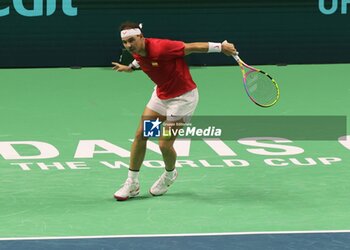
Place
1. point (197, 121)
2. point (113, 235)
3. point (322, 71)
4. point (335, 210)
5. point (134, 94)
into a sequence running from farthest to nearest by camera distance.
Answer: point (322, 71), point (134, 94), point (197, 121), point (335, 210), point (113, 235)

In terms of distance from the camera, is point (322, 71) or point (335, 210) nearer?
point (335, 210)

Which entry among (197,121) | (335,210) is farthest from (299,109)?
(335,210)

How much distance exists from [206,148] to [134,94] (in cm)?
427

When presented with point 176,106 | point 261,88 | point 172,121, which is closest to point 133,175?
point 172,121

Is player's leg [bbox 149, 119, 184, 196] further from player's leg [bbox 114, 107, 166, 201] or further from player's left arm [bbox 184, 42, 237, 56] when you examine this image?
player's left arm [bbox 184, 42, 237, 56]

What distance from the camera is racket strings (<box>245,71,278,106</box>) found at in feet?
38.5

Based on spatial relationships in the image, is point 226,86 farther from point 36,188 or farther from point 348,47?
point 36,188

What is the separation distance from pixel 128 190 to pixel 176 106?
99 cm

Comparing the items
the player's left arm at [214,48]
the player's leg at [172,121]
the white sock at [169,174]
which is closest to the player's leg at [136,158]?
the player's leg at [172,121]

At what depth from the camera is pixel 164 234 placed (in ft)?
32.9

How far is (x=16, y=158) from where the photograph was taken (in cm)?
1327

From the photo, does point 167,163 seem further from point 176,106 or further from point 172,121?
point 176,106

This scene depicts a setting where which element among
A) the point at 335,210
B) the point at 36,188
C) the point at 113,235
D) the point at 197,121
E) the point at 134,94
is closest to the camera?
the point at 113,235

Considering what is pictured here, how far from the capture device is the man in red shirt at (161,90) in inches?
439
